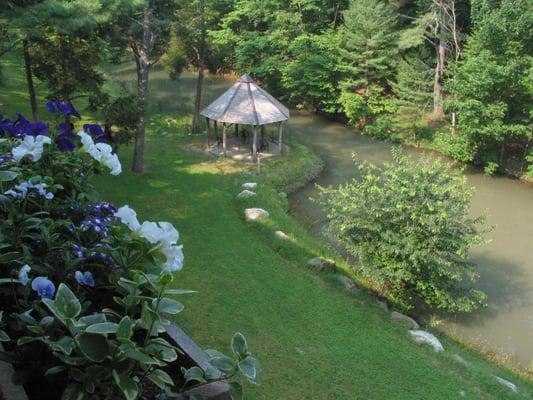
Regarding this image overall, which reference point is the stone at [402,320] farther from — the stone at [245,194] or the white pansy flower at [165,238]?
the white pansy flower at [165,238]

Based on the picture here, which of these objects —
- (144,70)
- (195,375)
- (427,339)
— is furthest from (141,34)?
(195,375)

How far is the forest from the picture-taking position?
40.3 feet

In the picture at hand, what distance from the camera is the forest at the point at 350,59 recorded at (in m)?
12.3

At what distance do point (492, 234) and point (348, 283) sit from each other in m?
6.14

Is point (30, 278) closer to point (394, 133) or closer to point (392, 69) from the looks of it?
point (394, 133)

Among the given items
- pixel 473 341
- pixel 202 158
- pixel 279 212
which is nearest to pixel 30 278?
pixel 473 341

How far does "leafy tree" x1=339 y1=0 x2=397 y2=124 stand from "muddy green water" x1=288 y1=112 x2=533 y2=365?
1418 millimetres

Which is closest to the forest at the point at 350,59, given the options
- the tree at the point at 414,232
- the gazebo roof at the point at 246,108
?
the gazebo roof at the point at 246,108

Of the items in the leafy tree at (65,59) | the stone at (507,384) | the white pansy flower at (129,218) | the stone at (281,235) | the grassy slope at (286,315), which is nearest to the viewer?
the white pansy flower at (129,218)

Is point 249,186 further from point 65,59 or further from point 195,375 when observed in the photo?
point 195,375

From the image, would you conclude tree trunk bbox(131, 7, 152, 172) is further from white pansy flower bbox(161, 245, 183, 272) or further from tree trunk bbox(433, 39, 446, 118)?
tree trunk bbox(433, 39, 446, 118)

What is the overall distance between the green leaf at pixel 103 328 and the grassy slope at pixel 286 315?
3.91 metres

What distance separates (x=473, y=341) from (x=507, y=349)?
66 cm

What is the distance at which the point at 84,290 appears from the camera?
225 cm
